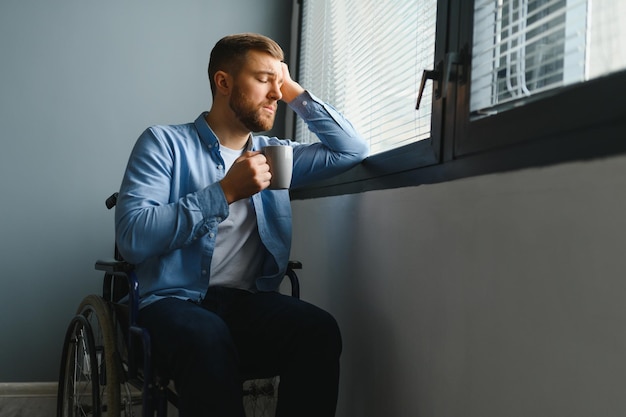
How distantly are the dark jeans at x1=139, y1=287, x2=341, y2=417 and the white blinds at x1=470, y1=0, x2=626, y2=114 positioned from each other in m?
0.63

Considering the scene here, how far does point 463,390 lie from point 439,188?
374 mm

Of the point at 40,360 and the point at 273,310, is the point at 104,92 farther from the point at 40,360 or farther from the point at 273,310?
the point at 273,310

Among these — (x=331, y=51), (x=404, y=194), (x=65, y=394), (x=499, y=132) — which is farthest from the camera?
(x=331, y=51)

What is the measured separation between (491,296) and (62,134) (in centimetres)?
201

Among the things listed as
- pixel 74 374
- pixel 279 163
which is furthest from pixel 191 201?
pixel 74 374

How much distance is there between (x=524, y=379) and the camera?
98 centimetres

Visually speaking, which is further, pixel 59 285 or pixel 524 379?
pixel 59 285

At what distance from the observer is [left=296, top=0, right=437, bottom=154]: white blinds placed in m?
1.56

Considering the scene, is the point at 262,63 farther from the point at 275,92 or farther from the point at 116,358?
the point at 116,358

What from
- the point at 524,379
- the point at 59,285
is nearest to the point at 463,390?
the point at 524,379

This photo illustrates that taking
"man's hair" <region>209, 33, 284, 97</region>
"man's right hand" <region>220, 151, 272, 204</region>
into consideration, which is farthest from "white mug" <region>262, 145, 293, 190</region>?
"man's hair" <region>209, 33, 284, 97</region>

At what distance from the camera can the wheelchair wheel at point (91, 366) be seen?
154 cm

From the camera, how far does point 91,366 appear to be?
160 cm

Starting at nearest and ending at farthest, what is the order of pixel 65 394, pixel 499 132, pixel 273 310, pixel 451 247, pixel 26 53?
1. pixel 499 132
2. pixel 451 247
3. pixel 273 310
4. pixel 65 394
5. pixel 26 53
